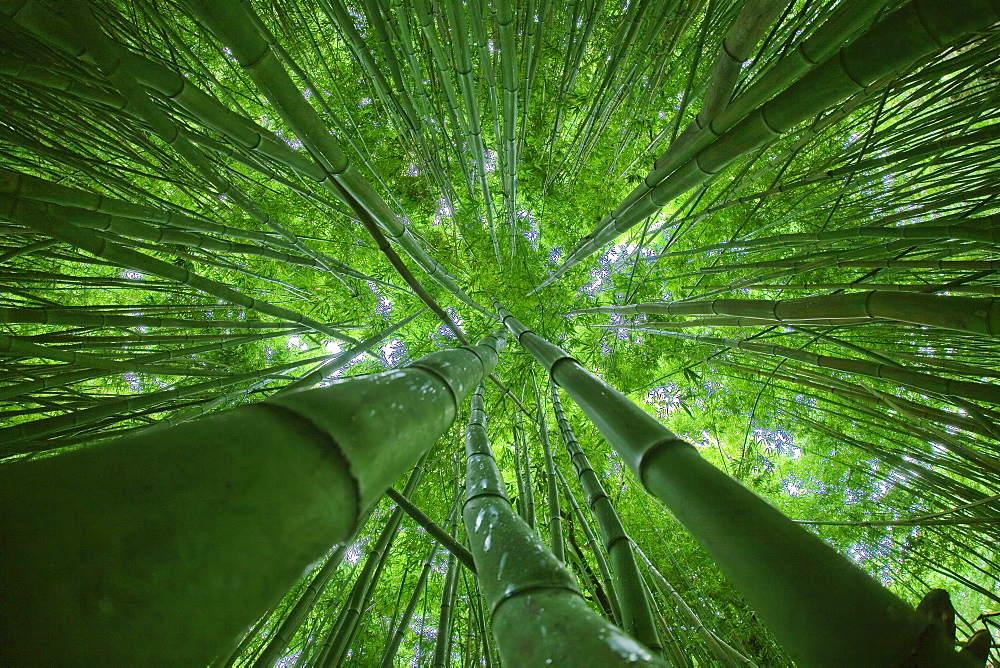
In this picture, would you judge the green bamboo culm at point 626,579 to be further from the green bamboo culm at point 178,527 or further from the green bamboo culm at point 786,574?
the green bamboo culm at point 178,527

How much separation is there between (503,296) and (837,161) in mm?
2608

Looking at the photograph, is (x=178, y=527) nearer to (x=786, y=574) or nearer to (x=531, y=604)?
(x=531, y=604)

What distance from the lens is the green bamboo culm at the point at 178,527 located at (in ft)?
1.01

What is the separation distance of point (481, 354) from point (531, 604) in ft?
2.65

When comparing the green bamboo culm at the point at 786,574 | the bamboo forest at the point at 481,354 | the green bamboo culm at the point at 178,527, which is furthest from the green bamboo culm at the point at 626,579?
the green bamboo culm at the point at 178,527

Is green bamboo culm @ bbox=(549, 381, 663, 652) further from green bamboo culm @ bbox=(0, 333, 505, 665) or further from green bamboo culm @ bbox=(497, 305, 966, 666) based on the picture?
green bamboo culm @ bbox=(0, 333, 505, 665)

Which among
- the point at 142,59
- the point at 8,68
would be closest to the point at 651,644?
the point at 142,59

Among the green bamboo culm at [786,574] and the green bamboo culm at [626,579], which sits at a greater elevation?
the green bamboo culm at [786,574]

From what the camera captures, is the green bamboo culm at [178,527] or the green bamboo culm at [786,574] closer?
the green bamboo culm at [178,527]

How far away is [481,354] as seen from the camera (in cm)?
142

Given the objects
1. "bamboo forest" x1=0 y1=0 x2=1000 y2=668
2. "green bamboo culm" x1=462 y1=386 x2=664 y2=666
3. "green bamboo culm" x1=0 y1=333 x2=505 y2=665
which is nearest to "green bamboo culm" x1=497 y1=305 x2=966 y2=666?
"bamboo forest" x1=0 y1=0 x2=1000 y2=668

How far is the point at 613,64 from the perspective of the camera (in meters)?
2.44

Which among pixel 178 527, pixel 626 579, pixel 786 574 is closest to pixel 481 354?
pixel 626 579

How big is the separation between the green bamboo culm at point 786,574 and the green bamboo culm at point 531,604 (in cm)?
19
